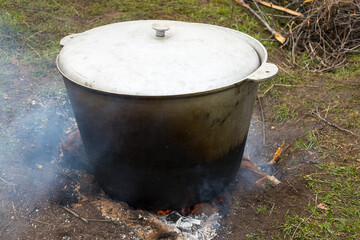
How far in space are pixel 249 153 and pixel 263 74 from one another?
1.77m

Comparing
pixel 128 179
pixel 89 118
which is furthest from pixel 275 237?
pixel 89 118

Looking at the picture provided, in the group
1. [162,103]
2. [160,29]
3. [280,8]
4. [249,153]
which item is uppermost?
[160,29]

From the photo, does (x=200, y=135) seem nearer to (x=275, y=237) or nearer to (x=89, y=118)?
(x=89, y=118)

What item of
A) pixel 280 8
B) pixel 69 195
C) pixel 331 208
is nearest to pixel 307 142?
pixel 331 208

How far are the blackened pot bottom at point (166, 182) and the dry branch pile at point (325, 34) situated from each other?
330 cm

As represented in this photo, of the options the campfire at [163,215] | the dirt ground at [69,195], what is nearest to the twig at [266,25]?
the dirt ground at [69,195]

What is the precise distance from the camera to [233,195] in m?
2.75

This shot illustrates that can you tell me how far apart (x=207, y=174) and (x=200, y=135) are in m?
0.40

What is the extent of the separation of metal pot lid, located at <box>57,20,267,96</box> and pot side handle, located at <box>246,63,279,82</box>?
67 mm

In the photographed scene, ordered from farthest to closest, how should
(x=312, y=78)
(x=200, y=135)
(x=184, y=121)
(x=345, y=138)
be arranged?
(x=312, y=78) < (x=345, y=138) < (x=200, y=135) < (x=184, y=121)

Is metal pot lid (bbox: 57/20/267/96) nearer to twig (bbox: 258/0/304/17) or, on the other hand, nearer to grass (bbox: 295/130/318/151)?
grass (bbox: 295/130/318/151)

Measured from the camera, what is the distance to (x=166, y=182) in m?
2.15

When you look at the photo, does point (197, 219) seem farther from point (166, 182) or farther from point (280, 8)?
point (280, 8)

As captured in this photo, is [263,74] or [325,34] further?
[325,34]
